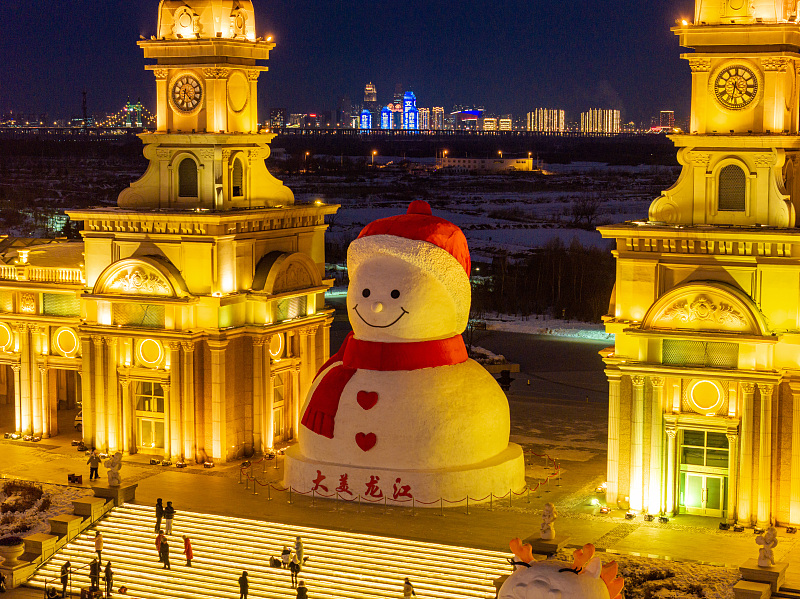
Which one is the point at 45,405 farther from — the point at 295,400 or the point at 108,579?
the point at 108,579

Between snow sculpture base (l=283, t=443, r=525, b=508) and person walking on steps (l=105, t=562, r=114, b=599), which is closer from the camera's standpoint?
person walking on steps (l=105, t=562, r=114, b=599)

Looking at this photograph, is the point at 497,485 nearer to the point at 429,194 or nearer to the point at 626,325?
the point at 626,325

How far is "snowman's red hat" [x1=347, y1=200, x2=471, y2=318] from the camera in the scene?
38000mm

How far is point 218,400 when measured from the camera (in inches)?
1704

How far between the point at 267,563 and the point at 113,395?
37.0ft

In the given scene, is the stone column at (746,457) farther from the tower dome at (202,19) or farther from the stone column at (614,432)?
the tower dome at (202,19)

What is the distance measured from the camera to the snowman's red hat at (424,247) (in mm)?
38000

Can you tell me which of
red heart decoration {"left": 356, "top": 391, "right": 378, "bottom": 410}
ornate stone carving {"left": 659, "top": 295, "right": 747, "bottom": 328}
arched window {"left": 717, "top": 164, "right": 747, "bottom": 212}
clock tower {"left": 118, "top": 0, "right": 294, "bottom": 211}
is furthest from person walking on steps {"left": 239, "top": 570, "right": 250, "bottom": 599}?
arched window {"left": 717, "top": 164, "right": 747, "bottom": 212}

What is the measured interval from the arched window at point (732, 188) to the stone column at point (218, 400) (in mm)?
15726

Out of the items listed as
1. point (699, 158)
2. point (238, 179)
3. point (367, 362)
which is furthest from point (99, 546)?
point (699, 158)

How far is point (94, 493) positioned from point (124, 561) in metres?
4.40

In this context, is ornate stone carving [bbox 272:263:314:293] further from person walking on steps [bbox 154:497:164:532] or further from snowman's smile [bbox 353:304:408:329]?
person walking on steps [bbox 154:497:164:532]

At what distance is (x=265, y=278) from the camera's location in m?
44.4

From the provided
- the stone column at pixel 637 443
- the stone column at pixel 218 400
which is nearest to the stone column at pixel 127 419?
the stone column at pixel 218 400
